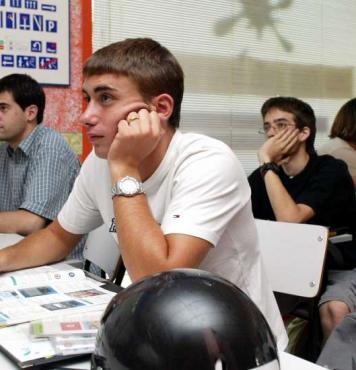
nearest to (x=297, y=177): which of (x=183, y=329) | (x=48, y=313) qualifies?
(x=48, y=313)

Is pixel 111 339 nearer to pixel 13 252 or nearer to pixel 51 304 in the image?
pixel 51 304

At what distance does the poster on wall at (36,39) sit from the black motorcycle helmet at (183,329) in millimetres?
2317

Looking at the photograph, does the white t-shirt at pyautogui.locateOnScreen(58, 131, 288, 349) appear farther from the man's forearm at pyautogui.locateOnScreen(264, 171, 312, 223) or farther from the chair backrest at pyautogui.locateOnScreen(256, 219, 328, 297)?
the man's forearm at pyautogui.locateOnScreen(264, 171, 312, 223)

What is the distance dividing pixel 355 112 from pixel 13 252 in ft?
7.27

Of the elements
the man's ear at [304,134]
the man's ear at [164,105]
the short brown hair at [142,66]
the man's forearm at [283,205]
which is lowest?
the man's forearm at [283,205]

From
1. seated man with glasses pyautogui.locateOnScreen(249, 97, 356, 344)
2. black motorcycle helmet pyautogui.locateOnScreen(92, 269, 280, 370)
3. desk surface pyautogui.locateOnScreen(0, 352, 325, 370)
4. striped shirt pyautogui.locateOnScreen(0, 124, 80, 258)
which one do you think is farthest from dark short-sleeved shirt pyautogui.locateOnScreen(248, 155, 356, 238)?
black motorcycle helmet pyautogui.locateOnScreen(92, 269, 280, 370)

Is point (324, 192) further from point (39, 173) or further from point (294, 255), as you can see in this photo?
point (39, 173)

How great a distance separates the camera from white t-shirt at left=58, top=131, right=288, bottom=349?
1.16 m

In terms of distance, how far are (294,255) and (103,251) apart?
0.63 m

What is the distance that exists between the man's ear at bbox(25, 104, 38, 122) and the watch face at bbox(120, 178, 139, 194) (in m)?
1.44

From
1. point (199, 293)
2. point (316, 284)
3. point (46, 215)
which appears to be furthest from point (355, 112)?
point (199, 293)

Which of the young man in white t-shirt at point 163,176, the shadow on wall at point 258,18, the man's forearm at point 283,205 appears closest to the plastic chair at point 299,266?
the man's forearm at point 283,205

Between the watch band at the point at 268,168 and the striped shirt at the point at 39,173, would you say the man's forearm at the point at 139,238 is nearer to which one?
the striped shirt at the point at 39,173

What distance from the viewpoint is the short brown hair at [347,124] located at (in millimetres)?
3061
